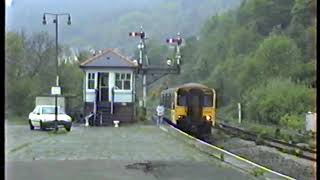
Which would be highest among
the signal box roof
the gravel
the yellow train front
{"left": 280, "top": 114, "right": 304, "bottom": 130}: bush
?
the signal box roof

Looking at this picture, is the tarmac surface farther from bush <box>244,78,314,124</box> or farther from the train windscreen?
bush <box>244,78,314,124</box>

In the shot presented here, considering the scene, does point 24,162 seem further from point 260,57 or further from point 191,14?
point 191,14

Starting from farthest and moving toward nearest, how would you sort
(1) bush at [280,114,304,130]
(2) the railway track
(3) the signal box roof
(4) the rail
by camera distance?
(3) the signal box roof < (1) bush at [280,114,304,130] < (2) the railway track < (4) the rail

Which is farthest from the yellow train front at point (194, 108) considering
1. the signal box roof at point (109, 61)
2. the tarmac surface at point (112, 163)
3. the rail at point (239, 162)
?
the signal box roof at point (109, 61)

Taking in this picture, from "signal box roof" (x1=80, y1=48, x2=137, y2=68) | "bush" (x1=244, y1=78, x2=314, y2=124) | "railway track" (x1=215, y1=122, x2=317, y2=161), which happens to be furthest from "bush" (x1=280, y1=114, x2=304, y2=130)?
"signal box roof" (x1=80, y1=48, x2=137, y2=68)

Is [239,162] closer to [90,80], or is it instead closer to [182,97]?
[182,97]

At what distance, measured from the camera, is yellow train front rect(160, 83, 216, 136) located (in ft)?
107

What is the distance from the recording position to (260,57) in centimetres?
5456

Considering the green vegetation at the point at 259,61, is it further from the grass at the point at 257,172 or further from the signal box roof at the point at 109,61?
the grass at the point at 257,172

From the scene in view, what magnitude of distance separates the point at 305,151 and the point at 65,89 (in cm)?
3404

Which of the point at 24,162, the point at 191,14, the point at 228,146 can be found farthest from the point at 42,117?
the point at 191,14

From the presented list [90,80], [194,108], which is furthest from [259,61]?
[194,108]

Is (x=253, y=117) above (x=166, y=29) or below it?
below

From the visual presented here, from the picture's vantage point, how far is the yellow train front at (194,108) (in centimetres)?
3250
